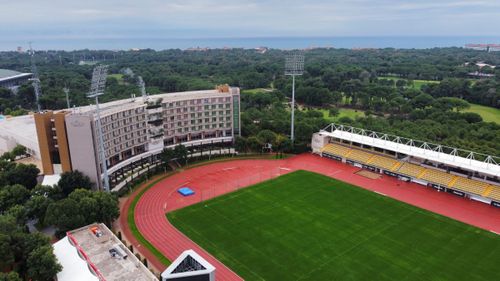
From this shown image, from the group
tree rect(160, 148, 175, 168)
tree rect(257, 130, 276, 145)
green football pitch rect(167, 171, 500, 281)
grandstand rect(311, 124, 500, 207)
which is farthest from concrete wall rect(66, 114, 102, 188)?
grandstand rect(311, 124, 500, 207)

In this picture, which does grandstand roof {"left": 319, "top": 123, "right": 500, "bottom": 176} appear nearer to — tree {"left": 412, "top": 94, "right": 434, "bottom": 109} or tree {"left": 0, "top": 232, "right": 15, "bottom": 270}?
tree {"left": 412, "top": 94, "right": 434, "bottom": 109}

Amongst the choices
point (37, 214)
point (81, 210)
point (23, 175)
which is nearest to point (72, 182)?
point (37, 214)

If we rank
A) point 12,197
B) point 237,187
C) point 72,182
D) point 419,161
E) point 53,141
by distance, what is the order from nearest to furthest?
1. point 12,197
2. point 72,182
3. point 53,141
4. point 237,187
5. point 419,161

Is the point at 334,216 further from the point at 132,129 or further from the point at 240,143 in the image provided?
the point at 132,129

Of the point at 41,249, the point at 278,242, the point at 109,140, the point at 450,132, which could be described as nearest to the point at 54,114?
the point at 109,140

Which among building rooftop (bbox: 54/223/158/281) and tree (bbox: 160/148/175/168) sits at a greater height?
tree (bbox: 160/148/175/168)

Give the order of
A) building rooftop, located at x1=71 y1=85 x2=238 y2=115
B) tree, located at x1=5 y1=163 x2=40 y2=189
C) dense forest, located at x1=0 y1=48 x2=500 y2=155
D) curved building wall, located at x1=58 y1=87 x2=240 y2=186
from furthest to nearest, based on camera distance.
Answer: dense forest, located at x1=0 y1=48 x2=500 y2=155, building rooftop, located at x1=71 y1=85 x2=238 y2=115, curved building wall, located at x1=58 y1=87 x2=240 y2=186, tree, located at x1=5 y1=163 x2=40 y2=189

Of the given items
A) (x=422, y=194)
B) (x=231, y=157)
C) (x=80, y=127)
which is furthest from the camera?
(x=231, y=157)

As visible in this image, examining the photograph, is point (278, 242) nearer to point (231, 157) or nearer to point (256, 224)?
point (256, 224)
